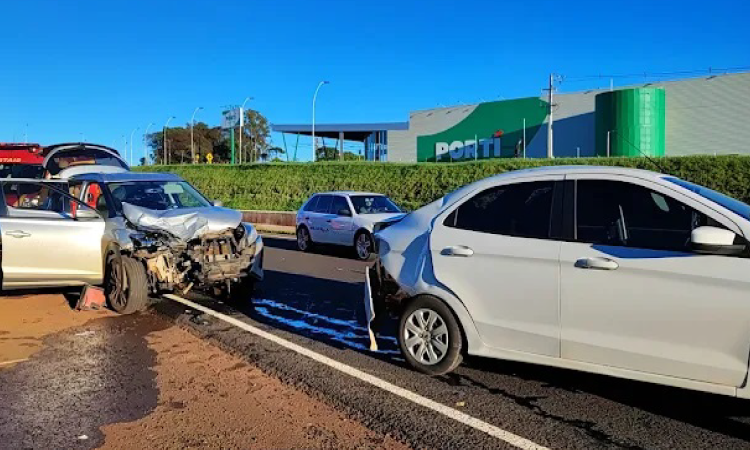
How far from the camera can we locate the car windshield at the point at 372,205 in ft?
52.6

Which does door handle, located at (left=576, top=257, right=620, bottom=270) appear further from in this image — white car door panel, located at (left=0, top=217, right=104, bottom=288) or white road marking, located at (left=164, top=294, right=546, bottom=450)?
white car door panel, located at (left=0, top=217, right=104, bottom=288)

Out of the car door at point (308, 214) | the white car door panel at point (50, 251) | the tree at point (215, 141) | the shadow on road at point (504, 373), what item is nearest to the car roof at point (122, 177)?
the white car door panel at point (50, 251)

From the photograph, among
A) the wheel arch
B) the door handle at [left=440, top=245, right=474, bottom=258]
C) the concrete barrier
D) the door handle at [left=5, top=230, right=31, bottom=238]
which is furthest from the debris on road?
the concrete barrier

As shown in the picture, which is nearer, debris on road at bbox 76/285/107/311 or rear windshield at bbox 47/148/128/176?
debris on road at bbox 76/285/107/311

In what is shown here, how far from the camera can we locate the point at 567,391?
204 inches

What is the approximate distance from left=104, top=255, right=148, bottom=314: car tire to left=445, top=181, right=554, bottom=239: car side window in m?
4.36

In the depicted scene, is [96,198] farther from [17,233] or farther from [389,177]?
[389,177]

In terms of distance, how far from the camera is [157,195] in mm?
9297

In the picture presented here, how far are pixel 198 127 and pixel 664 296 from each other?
329 ft

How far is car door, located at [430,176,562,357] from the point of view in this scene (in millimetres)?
4906

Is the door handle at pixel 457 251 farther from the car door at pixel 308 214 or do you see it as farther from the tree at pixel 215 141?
the tree at pixel 215 141

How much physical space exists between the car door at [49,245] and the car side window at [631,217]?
247 inches

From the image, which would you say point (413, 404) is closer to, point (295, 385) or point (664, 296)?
point (295, 385)

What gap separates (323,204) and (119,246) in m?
9.09
